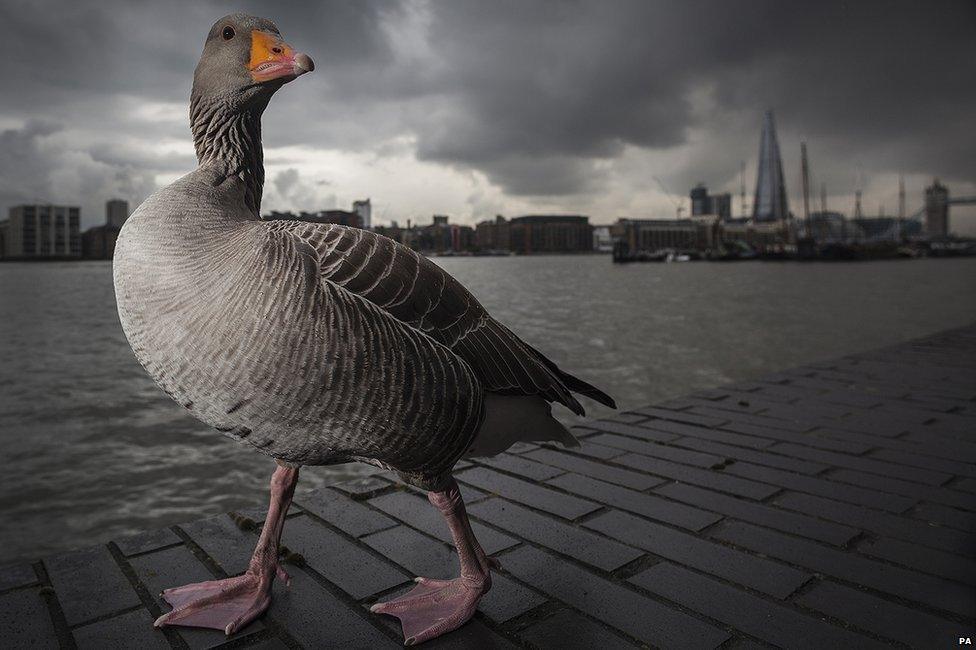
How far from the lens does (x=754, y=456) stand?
482cm

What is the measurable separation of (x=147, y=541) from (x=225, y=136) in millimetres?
2237

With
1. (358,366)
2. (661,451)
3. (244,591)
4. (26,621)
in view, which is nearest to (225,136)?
(358,366)

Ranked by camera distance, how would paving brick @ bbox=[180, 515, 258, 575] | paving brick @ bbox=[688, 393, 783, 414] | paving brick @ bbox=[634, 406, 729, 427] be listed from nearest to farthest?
paving brick @ bbox=[180, 515, 258, 575] < paving brick @ bbox=[634, 406, 729, 427] < paving brick @ bbox=[688, 393, 783, 414]

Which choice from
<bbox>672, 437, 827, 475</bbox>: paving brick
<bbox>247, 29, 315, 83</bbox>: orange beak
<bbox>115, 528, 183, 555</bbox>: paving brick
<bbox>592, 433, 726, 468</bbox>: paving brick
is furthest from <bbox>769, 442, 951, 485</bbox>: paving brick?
<bbox>247, 29, 315, 83</bbox>: orange beak

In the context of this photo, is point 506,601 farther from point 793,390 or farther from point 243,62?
point 793,390

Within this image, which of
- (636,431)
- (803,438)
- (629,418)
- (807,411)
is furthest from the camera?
(807,411)

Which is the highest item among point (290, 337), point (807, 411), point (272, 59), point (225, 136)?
point (272, 59)

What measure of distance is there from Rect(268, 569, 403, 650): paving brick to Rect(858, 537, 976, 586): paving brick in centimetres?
251

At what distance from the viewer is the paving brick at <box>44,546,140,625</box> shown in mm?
2764

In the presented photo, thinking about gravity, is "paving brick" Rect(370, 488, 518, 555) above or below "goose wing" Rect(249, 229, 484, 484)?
below

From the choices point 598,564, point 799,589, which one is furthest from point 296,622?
point 799,589

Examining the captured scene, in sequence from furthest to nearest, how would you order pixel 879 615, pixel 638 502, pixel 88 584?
1. pixel 638 502
2. pixel 88 584
3. pixel 879 615

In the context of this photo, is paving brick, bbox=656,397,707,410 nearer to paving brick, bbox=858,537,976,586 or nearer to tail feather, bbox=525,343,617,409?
paving brick, bbox=858,537,976,586

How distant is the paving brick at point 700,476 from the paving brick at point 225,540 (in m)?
2.52
